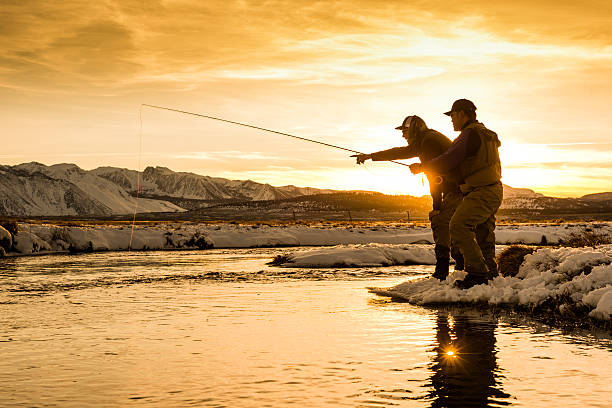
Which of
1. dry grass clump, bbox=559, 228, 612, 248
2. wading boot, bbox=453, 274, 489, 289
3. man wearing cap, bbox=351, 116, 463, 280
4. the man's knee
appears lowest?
wading boot, bbox=453, 274, 489, 289

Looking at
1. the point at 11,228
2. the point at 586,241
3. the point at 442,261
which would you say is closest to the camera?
the point at 442,261

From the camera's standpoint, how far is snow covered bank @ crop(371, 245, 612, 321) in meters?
8.69

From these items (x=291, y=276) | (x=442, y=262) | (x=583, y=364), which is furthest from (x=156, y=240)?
(x=583, y=364)

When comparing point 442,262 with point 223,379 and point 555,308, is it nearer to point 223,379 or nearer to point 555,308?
point 555,308

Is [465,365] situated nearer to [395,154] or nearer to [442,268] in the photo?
[395,154]

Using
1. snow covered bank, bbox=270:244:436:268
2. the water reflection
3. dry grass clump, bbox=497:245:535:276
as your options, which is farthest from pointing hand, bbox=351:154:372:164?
snow covered bank, bbox=270:244:436:268

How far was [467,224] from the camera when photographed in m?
10.0

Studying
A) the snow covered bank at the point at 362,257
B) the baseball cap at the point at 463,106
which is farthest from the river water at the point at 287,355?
the snow covered bank at the point at 362,257

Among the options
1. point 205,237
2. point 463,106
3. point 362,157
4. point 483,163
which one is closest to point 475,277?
point 483,163

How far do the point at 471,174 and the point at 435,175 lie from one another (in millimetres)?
852

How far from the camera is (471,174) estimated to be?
999 cm

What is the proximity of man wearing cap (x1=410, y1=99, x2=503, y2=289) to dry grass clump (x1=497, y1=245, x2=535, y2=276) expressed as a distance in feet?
4.37

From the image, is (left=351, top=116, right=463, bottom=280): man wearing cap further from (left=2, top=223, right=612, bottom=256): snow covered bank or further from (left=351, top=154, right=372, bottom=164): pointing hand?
(left=2, top=223, right=612, bottom=256): snow covered bank

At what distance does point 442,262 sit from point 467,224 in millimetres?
2015
